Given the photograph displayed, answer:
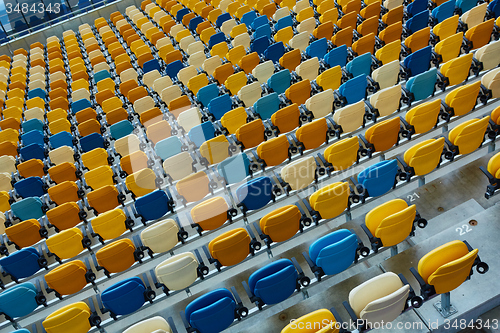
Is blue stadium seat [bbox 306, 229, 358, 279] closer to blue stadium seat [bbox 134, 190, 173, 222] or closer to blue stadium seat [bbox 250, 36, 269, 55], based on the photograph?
blue stadium seat [bbox 134, 190, 173, 222]

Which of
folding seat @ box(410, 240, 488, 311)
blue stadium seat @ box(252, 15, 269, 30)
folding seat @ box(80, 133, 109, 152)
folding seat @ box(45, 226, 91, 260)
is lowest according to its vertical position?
folding seat @ box(410, 240, 488, 311)

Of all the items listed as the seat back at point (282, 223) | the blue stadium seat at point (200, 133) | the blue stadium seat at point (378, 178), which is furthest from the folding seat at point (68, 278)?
the blue stadium seat at point (378, 178)

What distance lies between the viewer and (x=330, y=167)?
497cm

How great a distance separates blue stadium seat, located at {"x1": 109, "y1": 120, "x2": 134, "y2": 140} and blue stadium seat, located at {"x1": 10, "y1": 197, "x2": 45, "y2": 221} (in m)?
1.71

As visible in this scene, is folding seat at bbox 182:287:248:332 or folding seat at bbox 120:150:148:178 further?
folding seat at bbox 120:150:148:178

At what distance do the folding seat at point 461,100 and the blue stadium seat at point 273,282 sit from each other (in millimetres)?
3060

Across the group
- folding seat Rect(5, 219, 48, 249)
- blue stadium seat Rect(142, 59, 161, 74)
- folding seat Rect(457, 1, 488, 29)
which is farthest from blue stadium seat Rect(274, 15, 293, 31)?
folding seat Rect(5, 219, 48, 249)

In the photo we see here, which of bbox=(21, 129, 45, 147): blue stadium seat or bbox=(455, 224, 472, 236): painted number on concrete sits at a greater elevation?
bbox=(21, 129, 45, 147): blue stadium seat

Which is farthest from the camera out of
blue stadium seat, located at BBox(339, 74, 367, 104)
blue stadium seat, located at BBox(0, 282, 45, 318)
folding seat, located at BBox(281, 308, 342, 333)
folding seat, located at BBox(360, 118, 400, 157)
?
blue stadium seat, located at BBox(339, 74, 367, 104)

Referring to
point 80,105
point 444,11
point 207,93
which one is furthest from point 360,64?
point 80,105

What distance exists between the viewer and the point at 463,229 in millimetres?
4477

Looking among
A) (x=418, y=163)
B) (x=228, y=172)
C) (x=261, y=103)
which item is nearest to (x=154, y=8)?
(x=261, y=103)

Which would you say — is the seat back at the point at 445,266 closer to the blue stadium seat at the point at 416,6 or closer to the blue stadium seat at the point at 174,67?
the blue stadium seat at the point at 416,6

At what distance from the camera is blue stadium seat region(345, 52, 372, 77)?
20.9 feet
